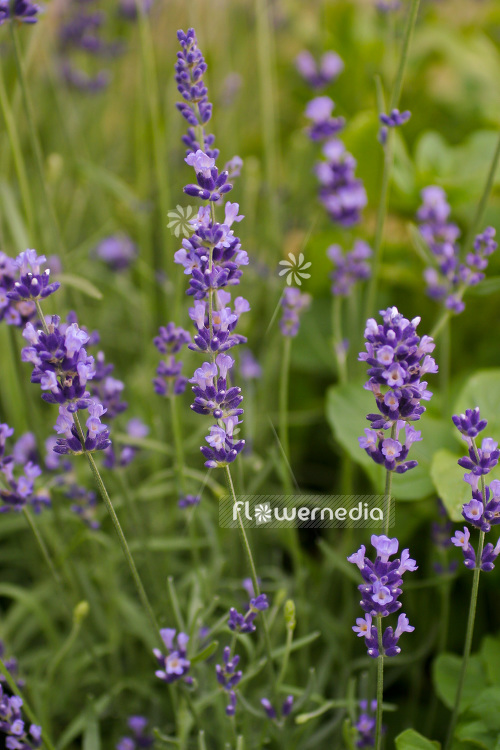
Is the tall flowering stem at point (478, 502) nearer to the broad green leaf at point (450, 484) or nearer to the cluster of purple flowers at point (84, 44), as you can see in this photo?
the broad green leaf at point (450, 484)

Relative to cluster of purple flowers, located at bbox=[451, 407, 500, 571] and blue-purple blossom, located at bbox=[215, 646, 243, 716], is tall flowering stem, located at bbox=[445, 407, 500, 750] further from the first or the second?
blue-purple blossom, located at bbox=[215, 646, 243, 716]

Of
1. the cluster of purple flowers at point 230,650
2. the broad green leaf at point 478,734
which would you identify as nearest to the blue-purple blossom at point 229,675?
the cluster of purple flowers at point 230,650

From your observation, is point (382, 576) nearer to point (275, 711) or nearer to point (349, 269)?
point (275, 711)

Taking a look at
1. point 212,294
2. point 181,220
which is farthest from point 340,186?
point 212,294

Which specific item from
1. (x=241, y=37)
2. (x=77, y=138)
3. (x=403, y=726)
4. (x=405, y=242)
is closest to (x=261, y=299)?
(x=405, y=242)

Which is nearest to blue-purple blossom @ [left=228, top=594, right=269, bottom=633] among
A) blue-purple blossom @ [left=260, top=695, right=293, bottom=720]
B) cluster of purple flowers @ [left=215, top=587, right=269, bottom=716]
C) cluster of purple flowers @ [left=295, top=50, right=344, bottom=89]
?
cluster of purple flowers @ [left=215, top=587, right=269, bottom=716]
